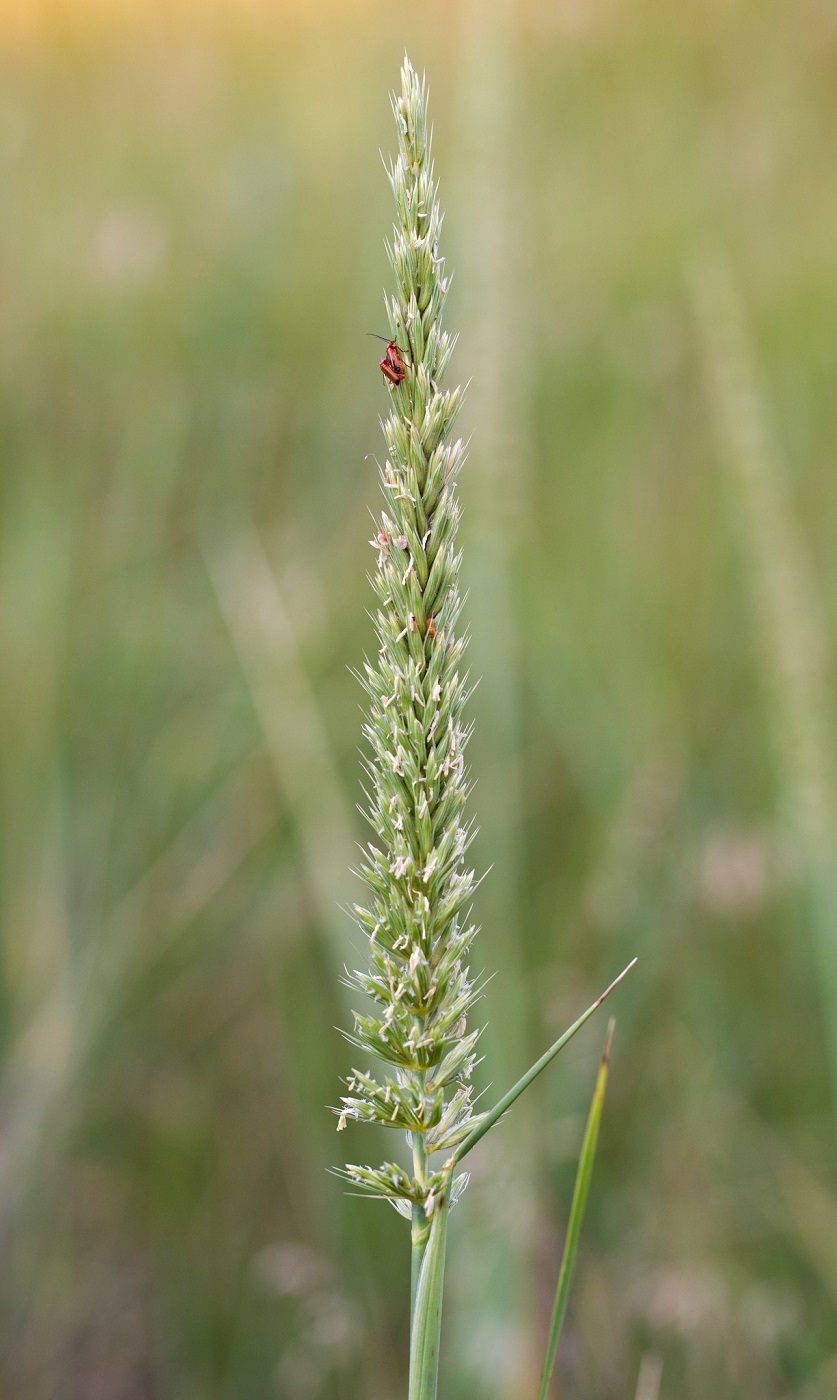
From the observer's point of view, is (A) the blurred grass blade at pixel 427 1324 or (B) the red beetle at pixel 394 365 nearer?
(A) the blurred grass blade at pixel 427 1324

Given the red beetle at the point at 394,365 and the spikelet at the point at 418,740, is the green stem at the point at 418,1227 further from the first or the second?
the red beetle at the point at 394,365

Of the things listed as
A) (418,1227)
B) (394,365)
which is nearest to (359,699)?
(394,365)

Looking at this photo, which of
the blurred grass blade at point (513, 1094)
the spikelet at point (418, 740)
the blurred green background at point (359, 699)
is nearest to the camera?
the blurred grass blade at point (513, 1094)

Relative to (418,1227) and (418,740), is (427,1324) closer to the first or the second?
(418,1227)

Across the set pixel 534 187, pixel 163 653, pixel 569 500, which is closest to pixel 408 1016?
pixel 163 653

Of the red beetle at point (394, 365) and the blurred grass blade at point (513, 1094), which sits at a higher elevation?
the red beetle at point (394, 365)

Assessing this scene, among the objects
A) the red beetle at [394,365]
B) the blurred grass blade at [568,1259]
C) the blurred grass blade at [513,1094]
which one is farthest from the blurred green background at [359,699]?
the red beetle at [394,365]
